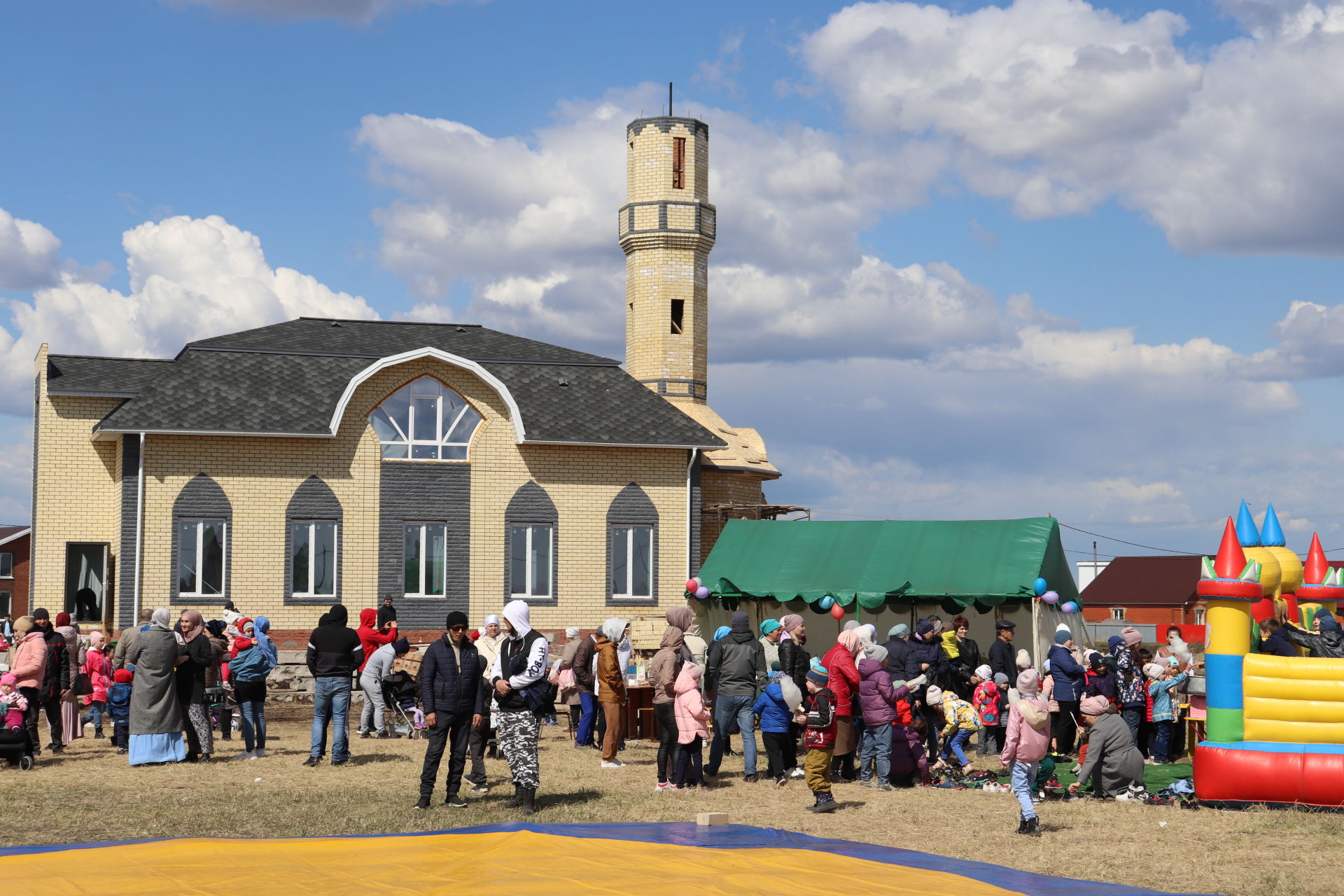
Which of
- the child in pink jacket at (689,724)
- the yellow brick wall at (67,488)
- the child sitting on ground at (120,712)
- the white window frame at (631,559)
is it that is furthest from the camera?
the white window frame at (631,559)

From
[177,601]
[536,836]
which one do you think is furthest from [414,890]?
[177,601]

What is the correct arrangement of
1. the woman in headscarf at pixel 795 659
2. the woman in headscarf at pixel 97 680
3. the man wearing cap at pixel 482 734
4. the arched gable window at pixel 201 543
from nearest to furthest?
the man wearing cap at pixel 482 734 → the woman in headscarf at pixel 795 659 → the woman in headscarf at pixel 97 680 → the arched gable window at pixel 201 543

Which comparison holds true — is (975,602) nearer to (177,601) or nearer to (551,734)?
(551,734)

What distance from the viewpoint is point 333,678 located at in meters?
15.6

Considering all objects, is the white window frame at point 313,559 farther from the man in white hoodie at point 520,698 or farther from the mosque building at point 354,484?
the man in white hoodie at point 520,698

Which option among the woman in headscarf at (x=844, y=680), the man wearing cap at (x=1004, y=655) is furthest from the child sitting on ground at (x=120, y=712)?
the man wearing cap at (x=1004, y=655)

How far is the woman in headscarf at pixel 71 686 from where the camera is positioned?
56.3ft

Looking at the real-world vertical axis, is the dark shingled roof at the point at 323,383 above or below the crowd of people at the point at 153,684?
above

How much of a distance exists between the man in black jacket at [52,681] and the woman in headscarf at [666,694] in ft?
23.2

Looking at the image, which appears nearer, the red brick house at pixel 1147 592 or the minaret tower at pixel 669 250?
the minaret tower at pixel 669 250

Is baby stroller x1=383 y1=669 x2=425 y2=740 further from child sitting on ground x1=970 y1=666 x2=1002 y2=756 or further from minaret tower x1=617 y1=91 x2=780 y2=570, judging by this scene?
minaret tower x1=617 y1=91 x2=780 y2=570

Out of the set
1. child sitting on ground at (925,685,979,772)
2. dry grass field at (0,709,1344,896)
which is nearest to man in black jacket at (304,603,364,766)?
dry grass field at (0,709,1344,896)

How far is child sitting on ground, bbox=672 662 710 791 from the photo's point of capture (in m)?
14.0

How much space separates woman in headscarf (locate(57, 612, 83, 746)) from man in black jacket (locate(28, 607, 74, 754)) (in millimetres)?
167
